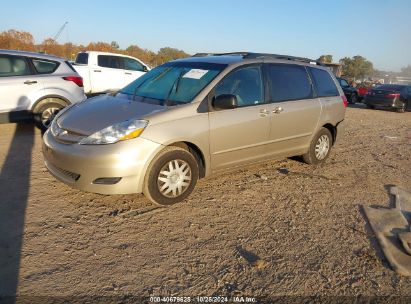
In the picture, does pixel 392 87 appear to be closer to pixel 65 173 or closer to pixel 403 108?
pixel 403 108

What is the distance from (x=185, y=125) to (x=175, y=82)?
0.88 meters

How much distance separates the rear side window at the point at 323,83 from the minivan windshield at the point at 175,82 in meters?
1.97

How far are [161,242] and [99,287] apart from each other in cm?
82

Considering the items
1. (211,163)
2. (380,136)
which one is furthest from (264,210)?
(380,136)

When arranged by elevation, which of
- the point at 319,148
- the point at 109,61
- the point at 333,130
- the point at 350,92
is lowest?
the point at 319,148

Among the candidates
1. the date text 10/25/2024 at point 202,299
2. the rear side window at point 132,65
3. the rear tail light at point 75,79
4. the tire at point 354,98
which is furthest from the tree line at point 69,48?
the date text 10/25/2024 at point 202,299

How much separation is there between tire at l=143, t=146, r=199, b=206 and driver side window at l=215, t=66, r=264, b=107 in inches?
36.3

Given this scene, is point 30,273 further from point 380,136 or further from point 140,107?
point 380,136

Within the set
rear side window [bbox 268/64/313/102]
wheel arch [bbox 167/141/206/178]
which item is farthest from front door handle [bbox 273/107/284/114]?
wheel arch [bbox 167/141/206/178]

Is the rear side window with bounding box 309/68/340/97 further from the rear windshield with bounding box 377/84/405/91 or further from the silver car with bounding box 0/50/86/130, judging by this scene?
the rear windshield with bounding box 377/84/405/91

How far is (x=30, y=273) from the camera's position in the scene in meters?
2.94

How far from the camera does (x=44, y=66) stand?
25.0ft

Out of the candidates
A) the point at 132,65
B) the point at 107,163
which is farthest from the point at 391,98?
the point at 107,163

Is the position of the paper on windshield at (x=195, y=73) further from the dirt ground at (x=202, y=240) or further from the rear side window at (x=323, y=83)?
the rear side window at (x=323, y=83)
